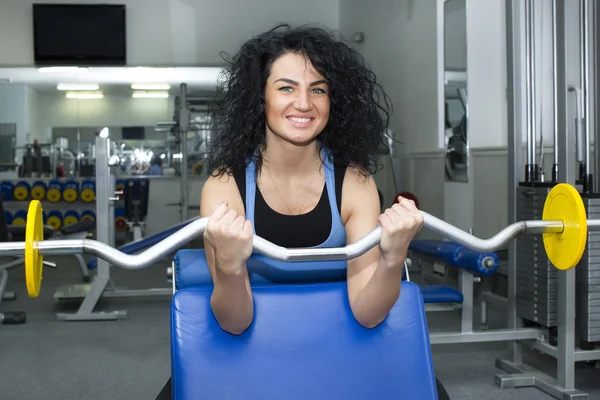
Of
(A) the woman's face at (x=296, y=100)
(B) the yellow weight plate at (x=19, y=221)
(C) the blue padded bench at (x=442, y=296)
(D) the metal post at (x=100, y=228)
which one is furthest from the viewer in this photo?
(B) the yellow weight plate at (x=19, y=221)

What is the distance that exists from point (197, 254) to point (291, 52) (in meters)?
0.43

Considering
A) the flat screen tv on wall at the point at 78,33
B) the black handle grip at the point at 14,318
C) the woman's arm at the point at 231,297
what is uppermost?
the flat screen tv on wall at the point at 78,33

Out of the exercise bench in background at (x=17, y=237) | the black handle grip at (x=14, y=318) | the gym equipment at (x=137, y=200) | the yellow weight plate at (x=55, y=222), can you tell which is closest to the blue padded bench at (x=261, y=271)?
the exercise bench in background at (x=17, y=237)

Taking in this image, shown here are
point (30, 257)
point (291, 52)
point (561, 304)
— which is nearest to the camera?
point (30, 257)

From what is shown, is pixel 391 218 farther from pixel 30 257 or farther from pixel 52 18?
→ pixel 52 18

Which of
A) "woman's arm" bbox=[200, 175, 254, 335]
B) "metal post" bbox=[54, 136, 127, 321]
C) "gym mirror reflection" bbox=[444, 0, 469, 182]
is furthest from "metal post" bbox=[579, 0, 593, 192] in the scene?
"metal post" bbox=[54, 136, 127, 321]

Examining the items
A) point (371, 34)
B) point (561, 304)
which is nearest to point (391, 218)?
point (561, 304)

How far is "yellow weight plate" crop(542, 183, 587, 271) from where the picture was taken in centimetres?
110

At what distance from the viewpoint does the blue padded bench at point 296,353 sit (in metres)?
1.16

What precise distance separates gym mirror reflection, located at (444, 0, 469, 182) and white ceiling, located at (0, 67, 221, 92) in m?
2.68

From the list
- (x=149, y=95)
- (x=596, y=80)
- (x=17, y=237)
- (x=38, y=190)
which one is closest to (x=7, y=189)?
(x=38, y=190)

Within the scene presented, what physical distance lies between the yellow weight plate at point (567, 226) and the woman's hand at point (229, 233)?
0.49m

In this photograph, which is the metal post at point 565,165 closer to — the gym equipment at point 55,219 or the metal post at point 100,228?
the metal post at point 100,228

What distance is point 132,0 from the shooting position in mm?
6848
